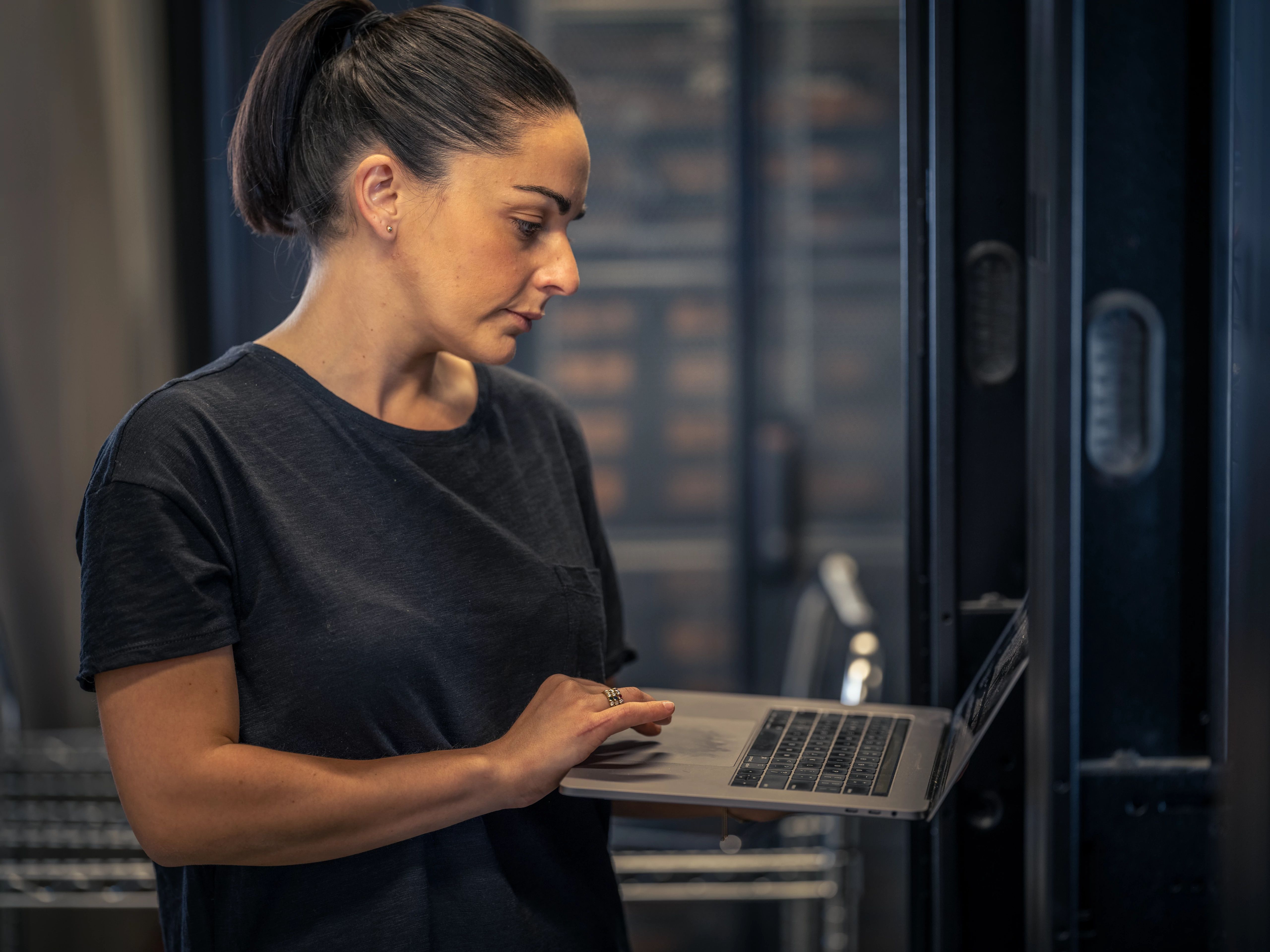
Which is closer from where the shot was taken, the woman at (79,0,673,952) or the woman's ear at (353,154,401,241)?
the woman at (79,0,673,952)

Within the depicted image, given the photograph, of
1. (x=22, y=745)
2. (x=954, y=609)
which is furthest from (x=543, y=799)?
(x=22, y=745)

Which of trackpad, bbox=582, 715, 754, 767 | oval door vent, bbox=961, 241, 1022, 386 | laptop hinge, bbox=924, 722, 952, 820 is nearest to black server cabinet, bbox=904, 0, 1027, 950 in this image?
oval door vent, bbox=961, 241, 1022, 386

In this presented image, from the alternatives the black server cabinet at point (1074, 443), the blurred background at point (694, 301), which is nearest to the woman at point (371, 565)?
the black server cabinet at point (1074, 443)

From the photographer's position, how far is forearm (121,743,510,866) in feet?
2.46

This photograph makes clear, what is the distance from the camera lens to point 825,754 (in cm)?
87

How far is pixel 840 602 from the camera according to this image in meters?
1.94

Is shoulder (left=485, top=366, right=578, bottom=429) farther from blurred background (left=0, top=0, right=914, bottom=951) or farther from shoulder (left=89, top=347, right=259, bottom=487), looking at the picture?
blurred background (left=0, top=0, right=914, bottom=951)

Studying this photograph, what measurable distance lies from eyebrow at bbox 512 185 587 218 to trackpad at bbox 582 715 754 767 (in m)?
0.44

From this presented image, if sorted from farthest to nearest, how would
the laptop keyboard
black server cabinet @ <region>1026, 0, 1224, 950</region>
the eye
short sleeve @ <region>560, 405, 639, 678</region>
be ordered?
short sleeve @ <region>560, 405, 639, 678</region>, the eye, the laptop keyboard, black server cabinet @ <region>1026, 0, 1224, 950</region>

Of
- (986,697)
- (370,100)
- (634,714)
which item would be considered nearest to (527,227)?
(370,100)

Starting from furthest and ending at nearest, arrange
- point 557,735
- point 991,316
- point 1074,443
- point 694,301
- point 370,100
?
point 694,301 → point 991,316 → point 370,100 → point 557,735 → point 1074,443

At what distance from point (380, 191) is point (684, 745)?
20.5 inches

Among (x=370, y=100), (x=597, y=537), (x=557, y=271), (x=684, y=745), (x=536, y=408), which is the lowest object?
(x=684, y=745)

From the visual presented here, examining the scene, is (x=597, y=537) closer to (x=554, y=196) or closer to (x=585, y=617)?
(x=585, y=617)
